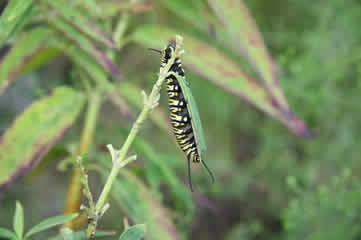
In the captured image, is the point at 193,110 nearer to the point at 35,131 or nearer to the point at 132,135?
the point at 132,135

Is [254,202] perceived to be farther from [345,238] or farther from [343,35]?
[343,35]

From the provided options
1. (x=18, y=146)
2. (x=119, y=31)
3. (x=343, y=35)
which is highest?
(x=343, y=35)

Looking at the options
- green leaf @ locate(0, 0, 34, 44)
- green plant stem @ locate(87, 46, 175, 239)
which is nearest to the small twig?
green plant stem @ locate(87, 46, 175, 239)

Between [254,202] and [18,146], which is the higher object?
[254,202]

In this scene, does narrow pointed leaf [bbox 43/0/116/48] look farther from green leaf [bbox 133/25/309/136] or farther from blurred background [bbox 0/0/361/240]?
green leaf [bbox 133/25/309/136]

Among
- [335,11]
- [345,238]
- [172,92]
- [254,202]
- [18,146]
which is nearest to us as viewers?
[172,92]

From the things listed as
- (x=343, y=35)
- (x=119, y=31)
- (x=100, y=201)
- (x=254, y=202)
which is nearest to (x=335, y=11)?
(x=343, y=35)
